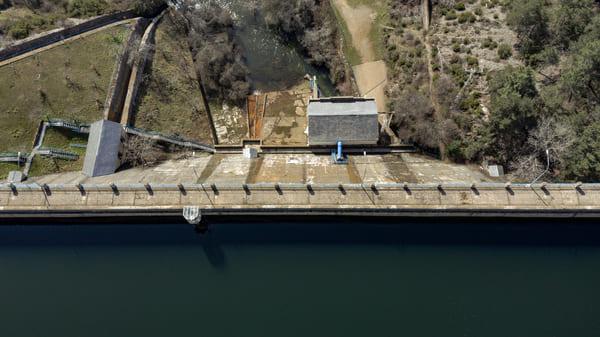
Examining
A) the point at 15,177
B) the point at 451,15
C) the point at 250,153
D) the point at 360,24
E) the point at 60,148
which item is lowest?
the point at 15,177

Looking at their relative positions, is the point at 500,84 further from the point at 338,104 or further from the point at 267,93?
the point at 267,93

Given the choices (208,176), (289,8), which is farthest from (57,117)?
(289,8)

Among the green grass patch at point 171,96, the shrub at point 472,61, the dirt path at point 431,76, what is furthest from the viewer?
the green grass patch at point 171,96

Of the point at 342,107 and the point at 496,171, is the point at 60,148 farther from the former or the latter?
the point at 496,171

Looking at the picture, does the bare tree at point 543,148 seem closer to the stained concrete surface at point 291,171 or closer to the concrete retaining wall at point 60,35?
the stained concrete surface at point 291,171

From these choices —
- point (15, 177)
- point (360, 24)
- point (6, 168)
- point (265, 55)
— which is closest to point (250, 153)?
point (265, 55)

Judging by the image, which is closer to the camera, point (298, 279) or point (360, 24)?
point (298, 279)

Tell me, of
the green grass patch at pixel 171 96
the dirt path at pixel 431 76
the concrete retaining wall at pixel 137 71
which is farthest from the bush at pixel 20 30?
the dirt path at pixel 431 76
